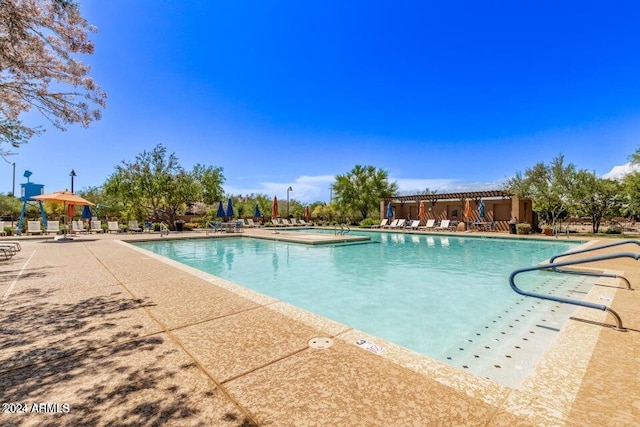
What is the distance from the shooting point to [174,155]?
22047mm

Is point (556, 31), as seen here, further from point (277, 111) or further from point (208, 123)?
point (208, 123)

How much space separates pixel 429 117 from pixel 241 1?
20.3m

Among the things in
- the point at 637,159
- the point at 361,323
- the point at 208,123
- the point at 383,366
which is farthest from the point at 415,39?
the point at 383,366

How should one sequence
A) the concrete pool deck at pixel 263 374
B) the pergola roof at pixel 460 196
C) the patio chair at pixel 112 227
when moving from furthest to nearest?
the pergola roof at pixel 460 196
the patio chair at pixel 112 227
the concrete pool deck at pixel 263 374

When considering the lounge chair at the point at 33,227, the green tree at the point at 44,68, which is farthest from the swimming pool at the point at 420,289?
the lounge chair at the point at 33,227

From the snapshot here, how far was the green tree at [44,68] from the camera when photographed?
14.4ft

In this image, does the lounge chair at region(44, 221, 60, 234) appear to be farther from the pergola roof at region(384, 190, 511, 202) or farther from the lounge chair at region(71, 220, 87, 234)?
the pergola roof at region(384, 190, 511, 202)

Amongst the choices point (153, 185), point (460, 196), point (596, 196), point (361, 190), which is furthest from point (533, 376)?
point (361, 190)

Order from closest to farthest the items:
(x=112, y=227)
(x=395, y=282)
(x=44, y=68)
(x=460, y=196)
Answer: (x=44, y=68) → (x=395, y=282) → (x=112, y=227) → (x=460, y=196)

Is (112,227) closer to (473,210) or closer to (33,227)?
(33,227)

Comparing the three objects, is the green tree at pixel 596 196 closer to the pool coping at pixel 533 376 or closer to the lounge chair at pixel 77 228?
the pool coping at pixel 533 376

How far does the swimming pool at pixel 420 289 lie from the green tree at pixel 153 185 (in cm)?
1076

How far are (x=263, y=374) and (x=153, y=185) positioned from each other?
22733 mm

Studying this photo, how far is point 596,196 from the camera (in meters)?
19.6
